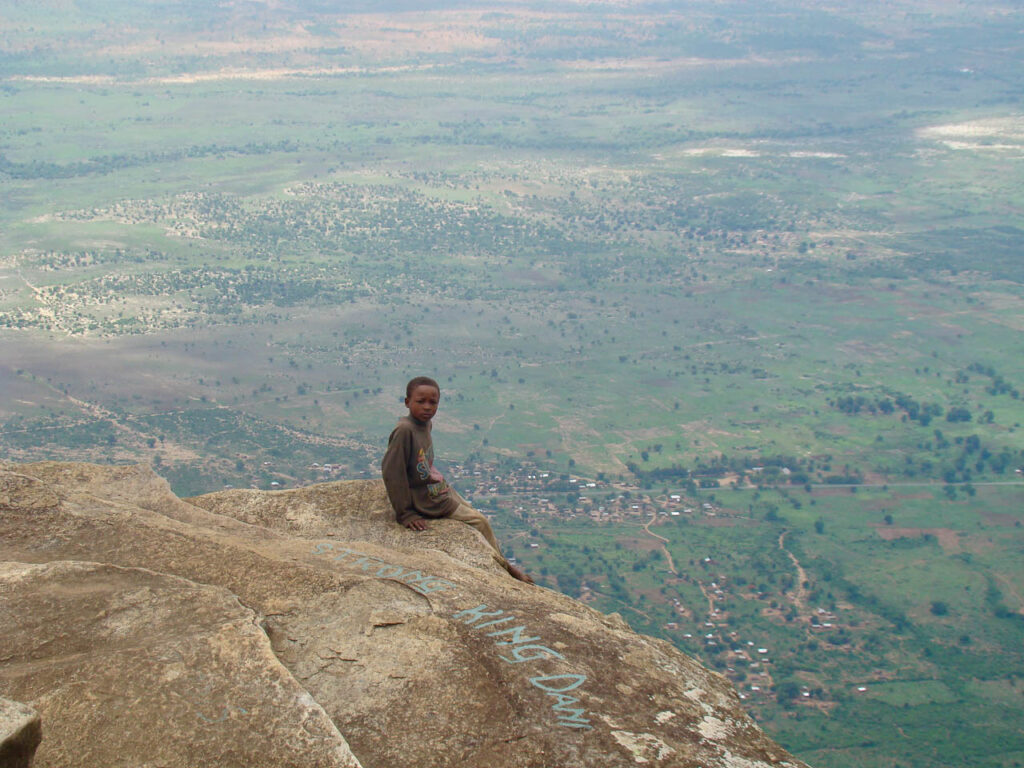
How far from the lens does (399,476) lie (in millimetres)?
11773

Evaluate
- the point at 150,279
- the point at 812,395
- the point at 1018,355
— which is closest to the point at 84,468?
the point at 812,395

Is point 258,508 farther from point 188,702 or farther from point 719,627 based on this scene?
point 719,627

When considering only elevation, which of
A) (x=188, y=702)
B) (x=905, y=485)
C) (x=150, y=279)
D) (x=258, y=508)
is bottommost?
(x=905, y=485)

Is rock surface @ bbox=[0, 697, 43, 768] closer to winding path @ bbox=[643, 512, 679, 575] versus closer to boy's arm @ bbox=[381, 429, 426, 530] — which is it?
boy's arm @ bbox=[381, 429, 426, 530]

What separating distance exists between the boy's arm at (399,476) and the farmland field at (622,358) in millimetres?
45251

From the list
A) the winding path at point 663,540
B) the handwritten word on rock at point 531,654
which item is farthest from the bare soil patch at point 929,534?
the handwritten word on rock at point 531,654

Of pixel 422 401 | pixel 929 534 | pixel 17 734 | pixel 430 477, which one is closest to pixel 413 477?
pixel 430 477

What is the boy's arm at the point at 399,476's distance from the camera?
38.0ft

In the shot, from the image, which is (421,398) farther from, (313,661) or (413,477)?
(313,661)

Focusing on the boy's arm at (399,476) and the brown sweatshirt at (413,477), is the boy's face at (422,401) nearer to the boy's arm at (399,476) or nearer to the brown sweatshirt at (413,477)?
the brown sweatshirt at (413,477)

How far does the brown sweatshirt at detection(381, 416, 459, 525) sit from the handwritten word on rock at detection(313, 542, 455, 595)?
105 centimetres

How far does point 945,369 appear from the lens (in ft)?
408

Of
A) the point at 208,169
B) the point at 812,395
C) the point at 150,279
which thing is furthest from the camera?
the point at 208,169

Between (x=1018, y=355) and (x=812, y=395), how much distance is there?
2704cm
